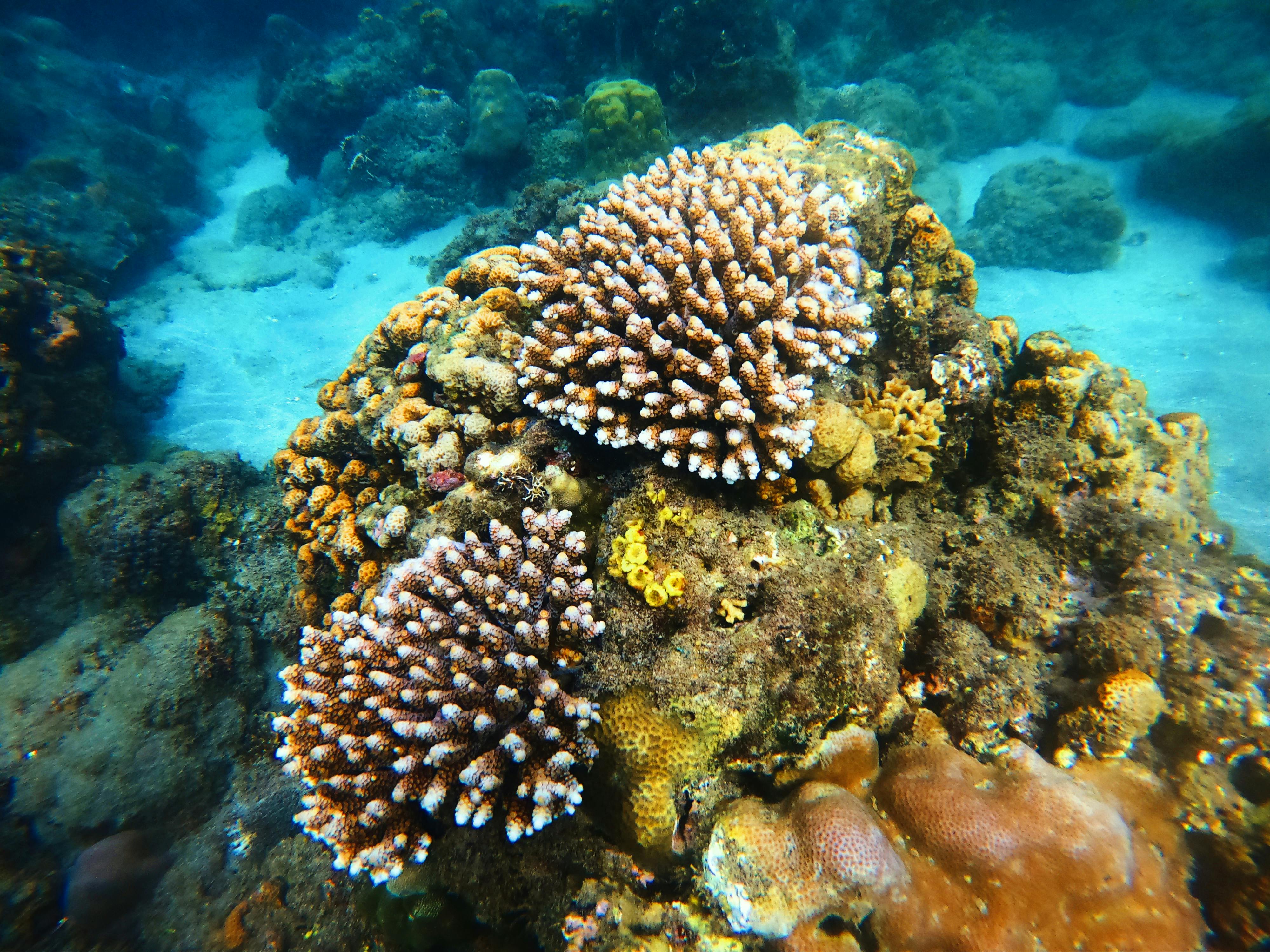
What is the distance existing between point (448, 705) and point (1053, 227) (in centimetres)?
1693

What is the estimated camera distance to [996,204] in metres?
13.3

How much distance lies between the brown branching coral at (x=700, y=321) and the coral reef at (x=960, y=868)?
5.83 feet

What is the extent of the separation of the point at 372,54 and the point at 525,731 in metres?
23.2

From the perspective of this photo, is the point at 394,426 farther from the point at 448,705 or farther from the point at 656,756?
the point at 656,756

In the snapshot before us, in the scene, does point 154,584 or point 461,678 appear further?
point 154,584

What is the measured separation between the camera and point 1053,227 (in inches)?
503

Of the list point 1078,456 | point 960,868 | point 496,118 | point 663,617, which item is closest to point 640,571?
point 663,617

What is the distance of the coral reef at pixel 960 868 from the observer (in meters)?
2.31

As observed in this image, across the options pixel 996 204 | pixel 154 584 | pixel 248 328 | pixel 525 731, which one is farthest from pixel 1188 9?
pixel 154 584

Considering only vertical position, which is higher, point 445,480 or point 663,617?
point 445,480

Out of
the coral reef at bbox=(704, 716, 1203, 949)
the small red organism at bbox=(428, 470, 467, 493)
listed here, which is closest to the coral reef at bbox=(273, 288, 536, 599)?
the small red organism at bbox=(428, 470, 467, 493)

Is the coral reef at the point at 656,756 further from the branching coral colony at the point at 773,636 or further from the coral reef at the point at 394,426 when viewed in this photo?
the coral reef at the point at 394,426

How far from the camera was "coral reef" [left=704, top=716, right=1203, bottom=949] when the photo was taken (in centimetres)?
231

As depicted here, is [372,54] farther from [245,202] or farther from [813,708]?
[813,708]
